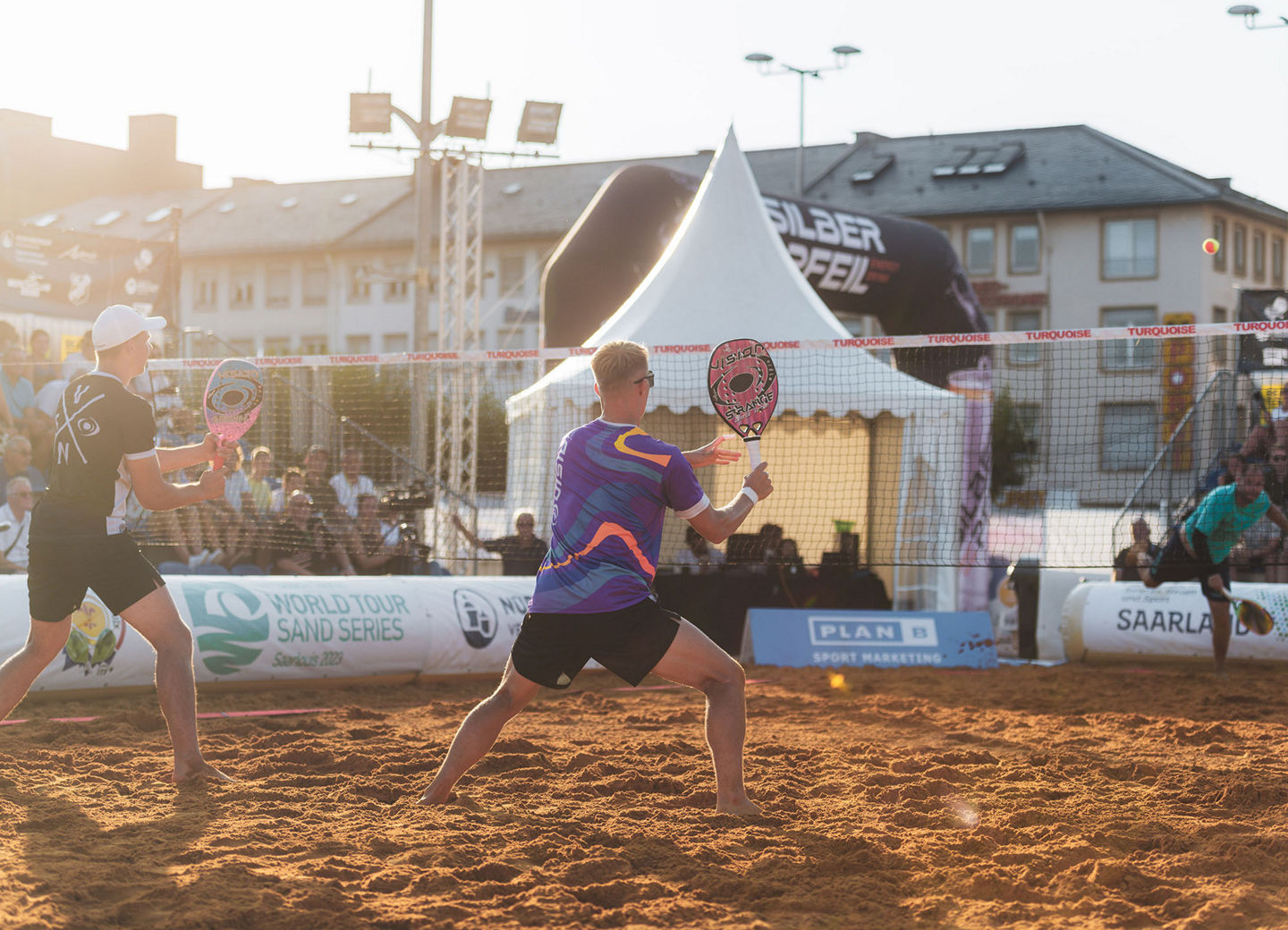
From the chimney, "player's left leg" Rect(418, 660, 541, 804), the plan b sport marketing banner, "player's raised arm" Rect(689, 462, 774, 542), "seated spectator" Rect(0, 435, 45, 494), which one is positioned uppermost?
the chimney

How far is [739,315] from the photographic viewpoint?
43.3ft

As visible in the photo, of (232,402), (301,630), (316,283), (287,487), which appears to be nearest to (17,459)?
(287,487)

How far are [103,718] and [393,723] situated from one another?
1611 millimetres

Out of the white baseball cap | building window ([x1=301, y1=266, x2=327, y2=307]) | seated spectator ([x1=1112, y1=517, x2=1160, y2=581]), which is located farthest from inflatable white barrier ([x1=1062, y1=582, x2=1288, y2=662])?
building window ([x1=301, y1=266, x2=327, y2=307])

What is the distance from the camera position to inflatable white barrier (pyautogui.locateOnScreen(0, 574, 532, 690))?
8.50m

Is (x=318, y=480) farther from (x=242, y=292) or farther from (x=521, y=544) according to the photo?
(x=242, y=292)

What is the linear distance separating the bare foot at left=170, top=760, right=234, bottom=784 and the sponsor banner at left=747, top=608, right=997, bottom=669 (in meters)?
6.16

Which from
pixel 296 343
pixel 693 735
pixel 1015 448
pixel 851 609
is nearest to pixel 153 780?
pixel 693 735

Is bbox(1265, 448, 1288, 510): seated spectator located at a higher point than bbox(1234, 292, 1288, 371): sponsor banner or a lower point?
lower

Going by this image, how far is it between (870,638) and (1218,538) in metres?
2.85

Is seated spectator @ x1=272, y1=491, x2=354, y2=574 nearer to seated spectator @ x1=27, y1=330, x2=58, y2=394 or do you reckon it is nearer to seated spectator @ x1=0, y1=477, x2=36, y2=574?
seated spectator @ x1=0, y1=477, x2=36, y2=574

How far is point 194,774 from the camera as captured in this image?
18.8ft

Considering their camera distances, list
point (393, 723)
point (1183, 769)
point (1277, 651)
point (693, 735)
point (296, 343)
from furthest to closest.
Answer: point (296, 343), point (1277, 651), point (393, 723), point (693, 735), point (1183, 769)

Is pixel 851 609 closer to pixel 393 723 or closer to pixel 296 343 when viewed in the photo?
pixel 393 723
